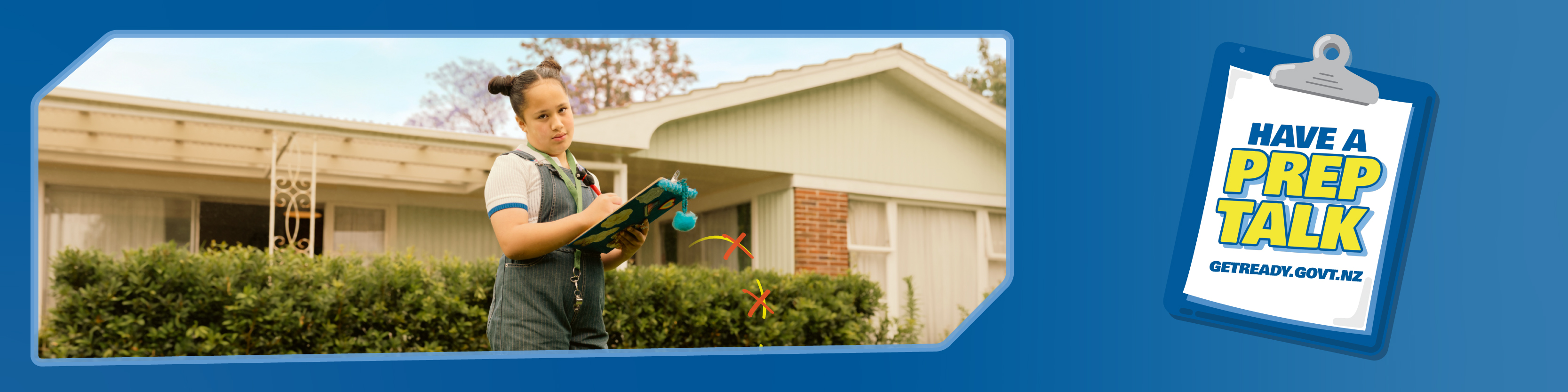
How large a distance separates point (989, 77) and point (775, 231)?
2.70 m

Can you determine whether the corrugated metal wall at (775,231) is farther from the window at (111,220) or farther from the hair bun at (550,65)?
the hair bun at (550,65)

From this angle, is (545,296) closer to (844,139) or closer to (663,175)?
(663,175)

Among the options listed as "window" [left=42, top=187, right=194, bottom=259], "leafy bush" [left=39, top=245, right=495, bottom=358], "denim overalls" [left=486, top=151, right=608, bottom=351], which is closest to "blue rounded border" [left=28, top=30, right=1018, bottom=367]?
"denim overalls" [left=486, top=151, right=608, bottom=351]

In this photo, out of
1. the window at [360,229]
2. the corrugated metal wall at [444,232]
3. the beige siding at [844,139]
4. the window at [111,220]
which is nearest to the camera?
the window at [111,220]

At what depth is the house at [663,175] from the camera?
7844 millimetres

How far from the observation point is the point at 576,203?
2373mm

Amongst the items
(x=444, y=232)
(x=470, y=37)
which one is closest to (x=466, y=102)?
(x=444, y=232)

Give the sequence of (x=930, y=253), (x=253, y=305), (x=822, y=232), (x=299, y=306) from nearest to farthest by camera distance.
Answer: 1. (x=253, y=305)
2. (x=299, y=306)
3. (x=822, y=232)
4. (x=930, y=253)

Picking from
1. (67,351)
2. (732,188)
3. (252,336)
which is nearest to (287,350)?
(252,336)

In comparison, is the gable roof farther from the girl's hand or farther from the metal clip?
the girl's hand

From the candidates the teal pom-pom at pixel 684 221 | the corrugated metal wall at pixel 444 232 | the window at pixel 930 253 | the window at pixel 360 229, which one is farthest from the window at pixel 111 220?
the teal pom-pom at pixel 684 221

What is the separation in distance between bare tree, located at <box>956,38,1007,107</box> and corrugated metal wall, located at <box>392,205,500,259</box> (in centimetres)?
493

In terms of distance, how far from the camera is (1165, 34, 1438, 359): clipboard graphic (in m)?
3.15

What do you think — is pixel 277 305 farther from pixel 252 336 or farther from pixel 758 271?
pixel 758 271
